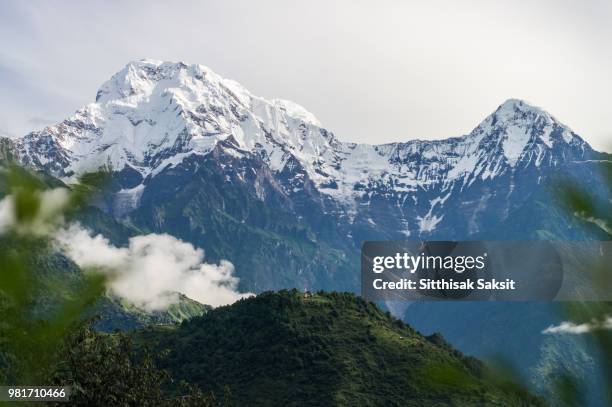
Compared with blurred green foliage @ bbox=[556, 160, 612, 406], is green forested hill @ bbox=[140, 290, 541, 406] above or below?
above

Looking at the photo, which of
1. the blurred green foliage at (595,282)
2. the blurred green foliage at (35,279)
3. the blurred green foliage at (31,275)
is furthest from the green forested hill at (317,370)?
the blurred green foliage at (595,282)

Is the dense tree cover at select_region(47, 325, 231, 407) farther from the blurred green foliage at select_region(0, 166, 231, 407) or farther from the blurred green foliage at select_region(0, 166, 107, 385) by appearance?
the blurred green foliage at select_region(0, 166, 107, 385)

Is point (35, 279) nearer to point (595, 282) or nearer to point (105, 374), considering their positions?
point (595, 282)

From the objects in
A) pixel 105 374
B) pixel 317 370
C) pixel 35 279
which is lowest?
pixel 35 279

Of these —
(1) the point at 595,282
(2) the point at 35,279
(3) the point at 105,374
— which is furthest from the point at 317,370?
(1) the point at 595,282

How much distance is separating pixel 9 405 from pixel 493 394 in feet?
Answer: 554

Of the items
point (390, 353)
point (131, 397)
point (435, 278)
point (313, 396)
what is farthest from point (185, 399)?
point (390, 353)

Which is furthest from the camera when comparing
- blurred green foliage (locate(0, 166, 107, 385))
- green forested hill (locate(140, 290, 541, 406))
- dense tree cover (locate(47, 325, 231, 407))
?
green forested hill (locate(140, 290, 541, 406))

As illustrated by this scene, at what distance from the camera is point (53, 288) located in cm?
947

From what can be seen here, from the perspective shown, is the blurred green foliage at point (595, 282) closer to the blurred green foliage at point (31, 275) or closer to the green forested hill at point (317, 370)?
the blurred green foliage at point (31, 275)

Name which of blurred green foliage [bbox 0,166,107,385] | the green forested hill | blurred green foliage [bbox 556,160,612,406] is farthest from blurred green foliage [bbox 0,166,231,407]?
the green forested hill

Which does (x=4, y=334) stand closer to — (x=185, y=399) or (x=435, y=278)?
(x=435, y=278)

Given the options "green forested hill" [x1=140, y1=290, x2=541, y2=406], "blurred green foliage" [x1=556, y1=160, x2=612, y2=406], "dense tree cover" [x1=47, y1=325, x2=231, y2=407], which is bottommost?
"blurred green foliage" [x1=556, y1=160, x2=612, y2=406]

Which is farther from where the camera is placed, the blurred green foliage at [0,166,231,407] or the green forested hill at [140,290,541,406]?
the green forested hill at [140,290,541,406]
